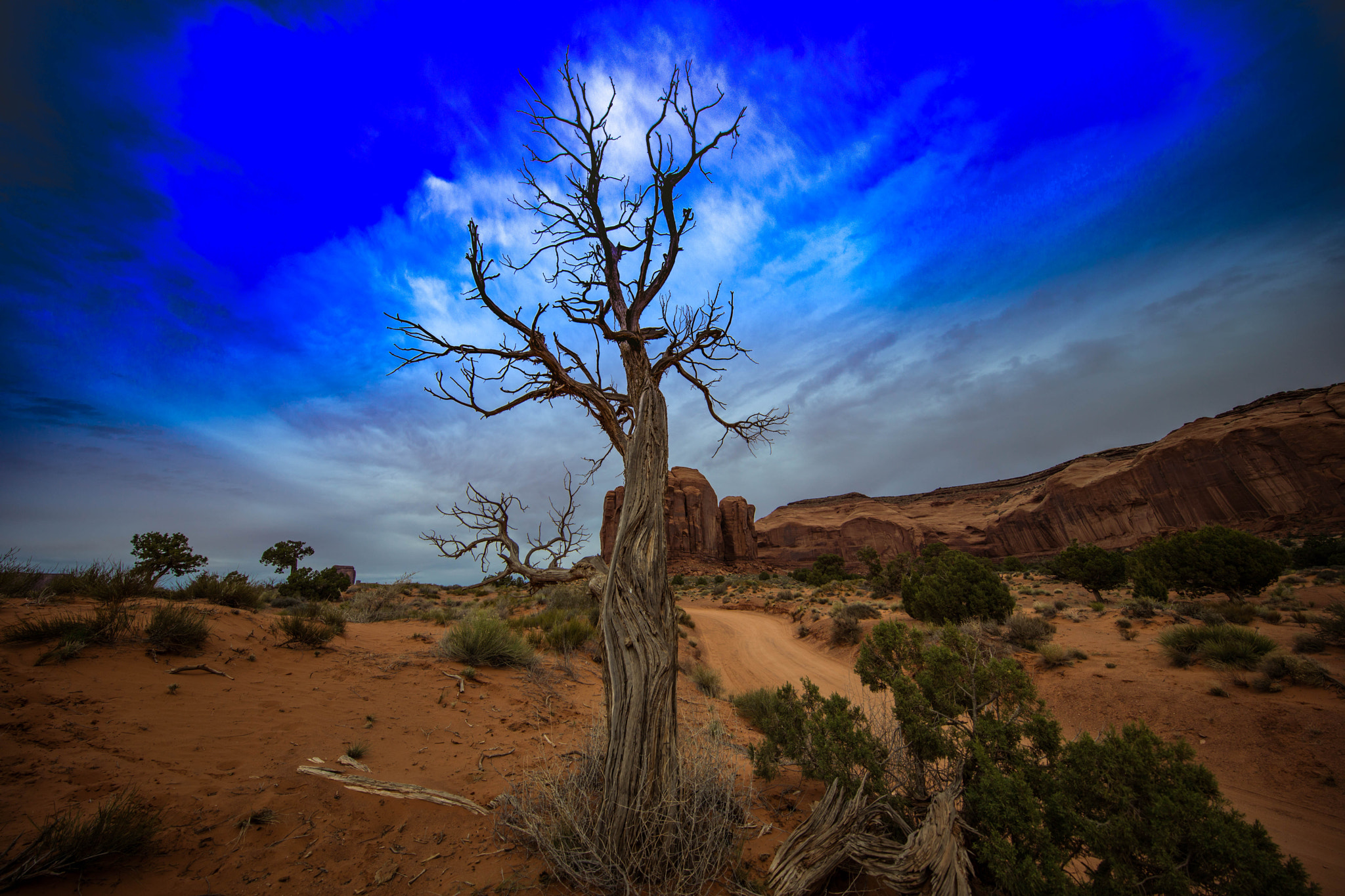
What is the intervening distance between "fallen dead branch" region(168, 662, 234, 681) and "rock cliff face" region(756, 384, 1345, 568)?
60146 mm

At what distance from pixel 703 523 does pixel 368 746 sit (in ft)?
196

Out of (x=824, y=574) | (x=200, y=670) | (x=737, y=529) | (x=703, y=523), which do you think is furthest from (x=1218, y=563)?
(x=737, y=529)

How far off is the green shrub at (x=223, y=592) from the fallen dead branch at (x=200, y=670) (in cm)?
431

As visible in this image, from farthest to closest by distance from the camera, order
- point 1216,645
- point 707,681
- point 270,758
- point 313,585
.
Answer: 1. point 313,585
2. point 707,681
3. point 1216,645
4. point 270,758

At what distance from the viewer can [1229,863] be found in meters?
2.42

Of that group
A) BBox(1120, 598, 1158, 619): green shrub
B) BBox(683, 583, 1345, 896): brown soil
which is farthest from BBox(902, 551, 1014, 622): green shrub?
BBox(1120, 598, 1158, 619): green shrub

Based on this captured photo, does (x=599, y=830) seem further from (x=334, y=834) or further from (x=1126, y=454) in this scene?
(x=1126, y=454)

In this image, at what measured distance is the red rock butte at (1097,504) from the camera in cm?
3881

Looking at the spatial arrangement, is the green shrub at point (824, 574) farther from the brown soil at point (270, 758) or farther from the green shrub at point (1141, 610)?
the brown soil at point (270, 758)

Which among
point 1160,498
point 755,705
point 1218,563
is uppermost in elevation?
point 1160,498

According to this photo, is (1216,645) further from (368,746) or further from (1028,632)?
(368,746)

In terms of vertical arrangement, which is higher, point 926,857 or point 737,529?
point 737,529

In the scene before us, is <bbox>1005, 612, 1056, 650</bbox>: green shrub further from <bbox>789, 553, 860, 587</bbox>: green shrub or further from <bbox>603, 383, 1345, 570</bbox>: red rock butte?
<bbox>603, 383, 1345, 570</bbox>: red rock butte

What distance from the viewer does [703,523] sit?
63906 millimetres
